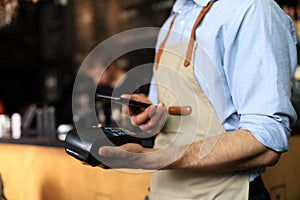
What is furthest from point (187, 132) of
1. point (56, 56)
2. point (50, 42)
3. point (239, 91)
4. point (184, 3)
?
point (50, 42)

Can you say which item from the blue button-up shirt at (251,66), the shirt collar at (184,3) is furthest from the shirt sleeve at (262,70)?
the shirt collar at (184,3)

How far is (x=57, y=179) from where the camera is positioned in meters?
2.00

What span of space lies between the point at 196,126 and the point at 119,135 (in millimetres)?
194

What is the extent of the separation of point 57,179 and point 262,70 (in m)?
1.31

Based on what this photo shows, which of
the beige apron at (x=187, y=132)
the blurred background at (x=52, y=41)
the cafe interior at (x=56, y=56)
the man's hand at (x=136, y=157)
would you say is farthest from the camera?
the blurred background at (x=52, y=41)

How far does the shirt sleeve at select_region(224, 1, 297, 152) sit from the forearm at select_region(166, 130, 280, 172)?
0.02 m

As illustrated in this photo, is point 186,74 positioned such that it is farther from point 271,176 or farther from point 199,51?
point 271,176

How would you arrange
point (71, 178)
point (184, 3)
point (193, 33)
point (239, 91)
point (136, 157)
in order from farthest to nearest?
point (71, 178) → point (184, 3) → point (193, 33) → point (239, 91) → point (136, 157)

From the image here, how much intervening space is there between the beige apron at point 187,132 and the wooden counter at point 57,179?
0.73 metres

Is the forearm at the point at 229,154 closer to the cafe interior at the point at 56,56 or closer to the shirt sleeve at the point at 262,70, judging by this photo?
the shirt sleeve at the point at 262,70

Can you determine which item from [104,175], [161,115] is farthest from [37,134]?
[161,115]

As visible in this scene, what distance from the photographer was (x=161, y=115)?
3.50 feet

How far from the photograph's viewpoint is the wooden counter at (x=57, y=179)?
1861 millimetres

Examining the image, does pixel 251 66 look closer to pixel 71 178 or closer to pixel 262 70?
A: pixel 262 70
